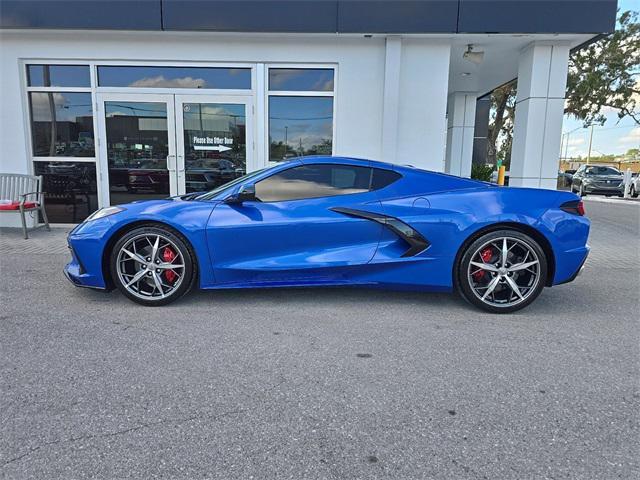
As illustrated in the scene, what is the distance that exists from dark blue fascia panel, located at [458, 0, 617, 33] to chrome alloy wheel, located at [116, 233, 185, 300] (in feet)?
19.2

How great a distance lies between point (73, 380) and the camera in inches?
107

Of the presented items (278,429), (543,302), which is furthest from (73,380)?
(543,302)

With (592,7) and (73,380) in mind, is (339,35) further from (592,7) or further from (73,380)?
(73,380)

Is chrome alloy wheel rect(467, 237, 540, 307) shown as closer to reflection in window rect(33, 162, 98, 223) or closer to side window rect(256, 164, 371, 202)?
side window rect(256, 164, 371, 202)

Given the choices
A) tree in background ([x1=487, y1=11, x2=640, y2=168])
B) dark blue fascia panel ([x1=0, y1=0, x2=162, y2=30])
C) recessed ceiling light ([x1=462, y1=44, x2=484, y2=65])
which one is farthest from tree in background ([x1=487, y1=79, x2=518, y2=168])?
dark blue fascia panel ([x1=0, y1=0, x2=162, y2=30])

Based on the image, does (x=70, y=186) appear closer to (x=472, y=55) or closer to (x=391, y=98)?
(x=391, y=98)

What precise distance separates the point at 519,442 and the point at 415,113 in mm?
6487

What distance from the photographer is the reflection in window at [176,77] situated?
25.8ft

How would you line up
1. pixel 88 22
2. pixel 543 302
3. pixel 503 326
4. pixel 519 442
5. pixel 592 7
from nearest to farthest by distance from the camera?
pixel 519 442 → pixel 503 326 → pixel 543 302 → pixel 592 7 → pixel 88 22

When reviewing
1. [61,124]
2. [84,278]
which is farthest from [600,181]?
[84,278]

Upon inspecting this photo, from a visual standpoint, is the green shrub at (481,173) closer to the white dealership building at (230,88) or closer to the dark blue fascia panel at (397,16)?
the white dealership building at (230,88)

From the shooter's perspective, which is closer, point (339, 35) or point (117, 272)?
point (117, 272)

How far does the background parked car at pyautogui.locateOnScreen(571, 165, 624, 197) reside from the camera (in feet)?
71.1

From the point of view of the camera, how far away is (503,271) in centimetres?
397
